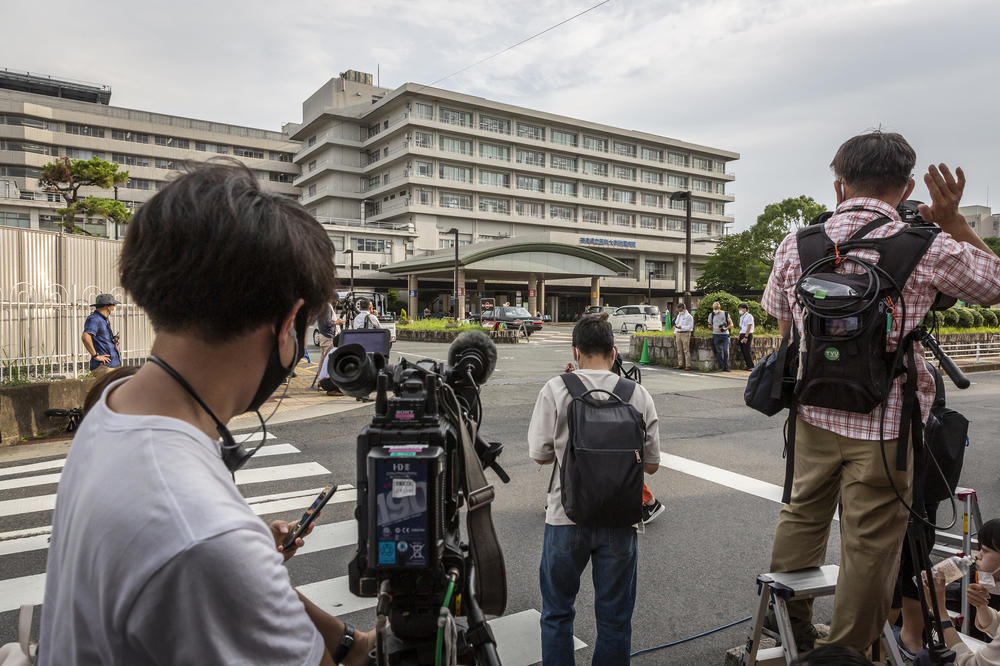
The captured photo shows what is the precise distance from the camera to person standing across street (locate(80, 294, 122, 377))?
847 centimetres

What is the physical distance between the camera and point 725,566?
4.19 m

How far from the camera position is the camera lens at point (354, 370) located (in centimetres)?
167

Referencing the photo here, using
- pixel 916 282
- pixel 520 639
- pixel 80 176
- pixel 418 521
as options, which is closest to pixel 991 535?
Answer: pixel 916 282

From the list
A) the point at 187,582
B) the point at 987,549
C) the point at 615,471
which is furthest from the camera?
the point at 987,549

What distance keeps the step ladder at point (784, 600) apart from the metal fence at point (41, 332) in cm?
873

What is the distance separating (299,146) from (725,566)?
259 ft

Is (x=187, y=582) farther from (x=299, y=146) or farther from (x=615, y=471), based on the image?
(x=299, y=146)

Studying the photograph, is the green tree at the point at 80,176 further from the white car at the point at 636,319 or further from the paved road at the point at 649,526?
the white car at the point at 636,319

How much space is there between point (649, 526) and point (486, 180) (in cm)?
6167

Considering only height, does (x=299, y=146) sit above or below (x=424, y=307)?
above

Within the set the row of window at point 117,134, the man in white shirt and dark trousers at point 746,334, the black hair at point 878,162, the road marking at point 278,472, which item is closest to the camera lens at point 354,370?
the black hair at point 878,162

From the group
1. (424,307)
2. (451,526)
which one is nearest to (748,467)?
(451,526)

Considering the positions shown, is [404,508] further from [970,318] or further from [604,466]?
[970,318]

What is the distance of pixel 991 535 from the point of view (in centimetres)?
289
